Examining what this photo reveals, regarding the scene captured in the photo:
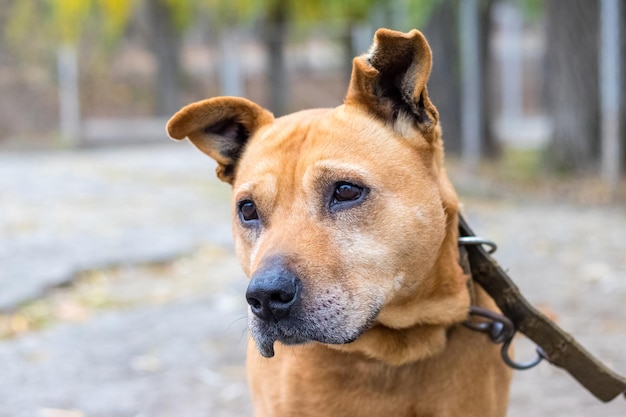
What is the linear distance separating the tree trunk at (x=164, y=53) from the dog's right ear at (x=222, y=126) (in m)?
18.5

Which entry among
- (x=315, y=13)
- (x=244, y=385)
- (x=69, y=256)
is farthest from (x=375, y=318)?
(x=315, y=13)

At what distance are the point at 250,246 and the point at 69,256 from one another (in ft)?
15.0

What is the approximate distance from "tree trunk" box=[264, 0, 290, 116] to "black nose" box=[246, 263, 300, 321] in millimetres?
17335

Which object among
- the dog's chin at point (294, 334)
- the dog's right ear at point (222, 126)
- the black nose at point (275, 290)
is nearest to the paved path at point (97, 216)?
the dog's right ear at point (222, 126)

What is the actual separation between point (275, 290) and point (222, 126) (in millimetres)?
1027

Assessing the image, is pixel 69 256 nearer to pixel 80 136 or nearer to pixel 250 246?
pixel 250 246

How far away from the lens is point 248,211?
8.66ft

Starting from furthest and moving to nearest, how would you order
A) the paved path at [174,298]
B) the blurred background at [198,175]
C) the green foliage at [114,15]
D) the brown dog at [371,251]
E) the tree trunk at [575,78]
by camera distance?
the green foliage at [114,15] → the tree trunk at [575,78] → the blurred background at [198,175] → the paved path at [174,298] → the brown dog at [371,251]

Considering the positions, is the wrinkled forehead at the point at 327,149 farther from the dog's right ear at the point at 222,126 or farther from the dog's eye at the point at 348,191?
the dog's right ear at the point at 222,126

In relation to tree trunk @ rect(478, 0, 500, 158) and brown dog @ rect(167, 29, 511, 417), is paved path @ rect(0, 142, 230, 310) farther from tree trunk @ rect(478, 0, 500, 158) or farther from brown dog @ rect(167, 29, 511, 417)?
tree trunk @ rect(478, 0, 500, 158)

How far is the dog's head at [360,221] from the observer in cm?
222

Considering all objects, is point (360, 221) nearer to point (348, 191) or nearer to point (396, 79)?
point (348, 191)

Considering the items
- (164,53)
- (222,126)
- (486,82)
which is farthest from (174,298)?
(164,53)

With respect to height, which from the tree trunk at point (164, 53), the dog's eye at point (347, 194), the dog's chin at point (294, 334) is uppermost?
the dog's eye at point (347, 194)
